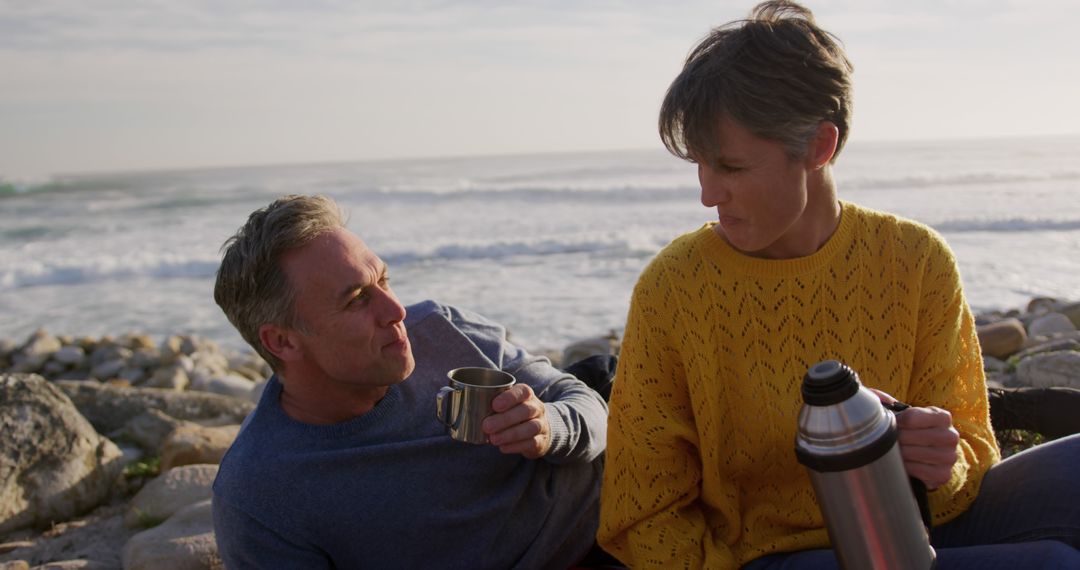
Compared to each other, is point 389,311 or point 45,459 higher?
point 389,311

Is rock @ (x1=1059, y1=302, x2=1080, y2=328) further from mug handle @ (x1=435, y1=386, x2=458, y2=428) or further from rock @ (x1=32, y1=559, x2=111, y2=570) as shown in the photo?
rock @ (x1=32, y1=559, x2=111, y2=570)

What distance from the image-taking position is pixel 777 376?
2.93 metres

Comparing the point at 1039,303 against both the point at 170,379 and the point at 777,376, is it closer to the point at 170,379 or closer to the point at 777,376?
the point at 170,379

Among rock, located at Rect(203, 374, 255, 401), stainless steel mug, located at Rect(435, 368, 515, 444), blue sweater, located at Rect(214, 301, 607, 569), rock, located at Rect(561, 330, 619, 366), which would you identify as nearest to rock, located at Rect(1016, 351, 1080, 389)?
blue sweater, located at Rect(214, 301, 607, 569)

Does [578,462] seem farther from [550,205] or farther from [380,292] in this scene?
[550,205]

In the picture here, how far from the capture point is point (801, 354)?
2945 mm

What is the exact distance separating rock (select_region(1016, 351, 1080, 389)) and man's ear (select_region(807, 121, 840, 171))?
3325 millimetres

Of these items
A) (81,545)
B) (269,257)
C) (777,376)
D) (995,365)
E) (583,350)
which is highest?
(269,257)

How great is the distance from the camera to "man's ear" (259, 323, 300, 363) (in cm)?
315

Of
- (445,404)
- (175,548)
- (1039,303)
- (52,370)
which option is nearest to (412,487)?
(445,404)

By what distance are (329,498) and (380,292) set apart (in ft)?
2.11

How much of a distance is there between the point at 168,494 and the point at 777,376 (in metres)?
3.31

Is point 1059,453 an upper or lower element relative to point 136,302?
upper

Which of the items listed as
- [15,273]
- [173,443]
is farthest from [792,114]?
[15,273]
